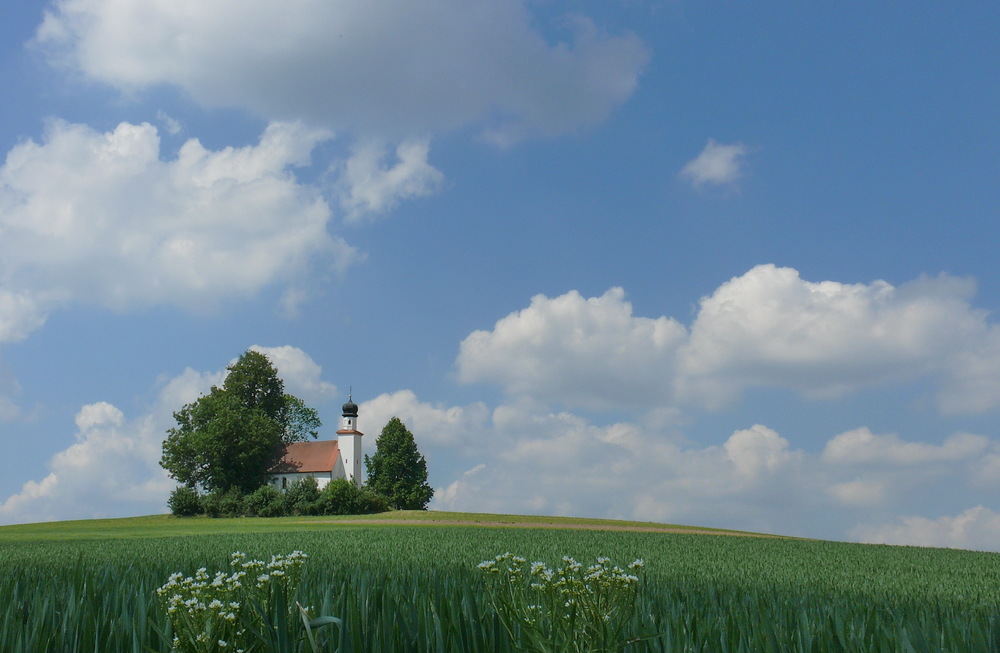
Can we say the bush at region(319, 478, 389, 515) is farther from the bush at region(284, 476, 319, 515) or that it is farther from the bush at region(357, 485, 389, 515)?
the bush at region(284, 476, 319, 515)

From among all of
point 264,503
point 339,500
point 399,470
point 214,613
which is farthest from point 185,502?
point 214,613

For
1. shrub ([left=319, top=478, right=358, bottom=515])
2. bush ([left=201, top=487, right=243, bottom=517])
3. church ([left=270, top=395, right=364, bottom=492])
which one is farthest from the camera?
church ([left=270, top=395, right=364, bottom=492])

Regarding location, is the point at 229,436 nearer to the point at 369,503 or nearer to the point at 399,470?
the point at 369,503

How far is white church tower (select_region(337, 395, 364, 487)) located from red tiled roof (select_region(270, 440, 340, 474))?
42.0 inches

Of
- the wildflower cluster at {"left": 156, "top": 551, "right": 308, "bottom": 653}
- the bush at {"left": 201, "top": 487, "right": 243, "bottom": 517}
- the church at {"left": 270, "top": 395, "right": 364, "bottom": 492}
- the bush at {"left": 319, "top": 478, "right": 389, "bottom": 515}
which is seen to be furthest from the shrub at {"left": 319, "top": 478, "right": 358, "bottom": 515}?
the wildflower cluster at {"left": 156, "top": 551, "right": 308, "bottom": 653}

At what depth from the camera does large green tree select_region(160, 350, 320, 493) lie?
56594 mm

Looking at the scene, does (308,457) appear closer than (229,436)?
No

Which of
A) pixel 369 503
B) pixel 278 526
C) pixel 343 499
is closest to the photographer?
pixel 278 526

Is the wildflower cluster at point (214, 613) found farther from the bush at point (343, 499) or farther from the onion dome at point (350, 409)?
the onion dome at point (350, 409)

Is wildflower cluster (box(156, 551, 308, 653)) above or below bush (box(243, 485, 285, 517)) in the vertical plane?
above

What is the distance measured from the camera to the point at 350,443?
256 ft

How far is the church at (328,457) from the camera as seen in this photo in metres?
72.8

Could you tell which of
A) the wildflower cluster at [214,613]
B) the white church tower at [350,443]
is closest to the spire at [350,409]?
the white church tower at [350,443]

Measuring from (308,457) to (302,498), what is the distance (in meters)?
22.1
